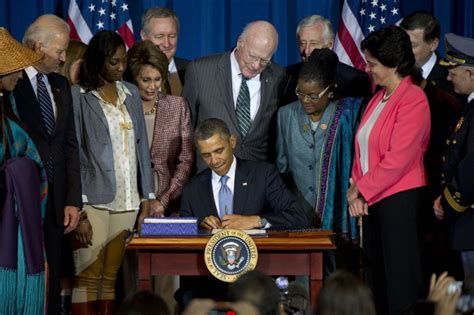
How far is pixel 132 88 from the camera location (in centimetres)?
703

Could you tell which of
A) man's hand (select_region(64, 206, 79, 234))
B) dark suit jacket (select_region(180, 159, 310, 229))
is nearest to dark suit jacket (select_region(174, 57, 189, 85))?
dark suit jacket (select_region(180, 159, 310, 229))

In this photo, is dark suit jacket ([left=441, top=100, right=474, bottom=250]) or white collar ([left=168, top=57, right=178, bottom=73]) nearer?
dark suit jacket ([left=441, top=100, right=474, bottom=250])

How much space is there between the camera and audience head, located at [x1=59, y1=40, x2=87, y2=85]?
7.22 meters

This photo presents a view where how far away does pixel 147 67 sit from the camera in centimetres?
718

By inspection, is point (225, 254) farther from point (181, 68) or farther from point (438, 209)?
point (181, 68)

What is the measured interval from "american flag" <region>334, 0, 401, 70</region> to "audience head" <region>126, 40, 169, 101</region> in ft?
5.84

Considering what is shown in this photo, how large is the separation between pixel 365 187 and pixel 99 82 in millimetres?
1613

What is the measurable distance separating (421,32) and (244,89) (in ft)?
3.73

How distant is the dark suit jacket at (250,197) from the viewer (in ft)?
21.7

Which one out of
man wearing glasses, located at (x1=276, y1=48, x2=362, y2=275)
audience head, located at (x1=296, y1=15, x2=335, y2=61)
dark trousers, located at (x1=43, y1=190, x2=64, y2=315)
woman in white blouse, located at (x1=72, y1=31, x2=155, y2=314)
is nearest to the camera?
dark trousers, located at (x1=43, y1=190, x2=64, y2=315)

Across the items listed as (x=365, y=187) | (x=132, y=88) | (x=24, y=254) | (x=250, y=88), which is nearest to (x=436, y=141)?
(x=365, y=187)

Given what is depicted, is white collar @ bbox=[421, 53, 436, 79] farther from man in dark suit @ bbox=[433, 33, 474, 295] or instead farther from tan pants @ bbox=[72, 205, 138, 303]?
tan pants @ bbox=[72, 205, 138, 303]

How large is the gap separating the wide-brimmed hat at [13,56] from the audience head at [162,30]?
1.62 metres

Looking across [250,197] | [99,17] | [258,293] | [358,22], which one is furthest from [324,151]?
[258,293]
